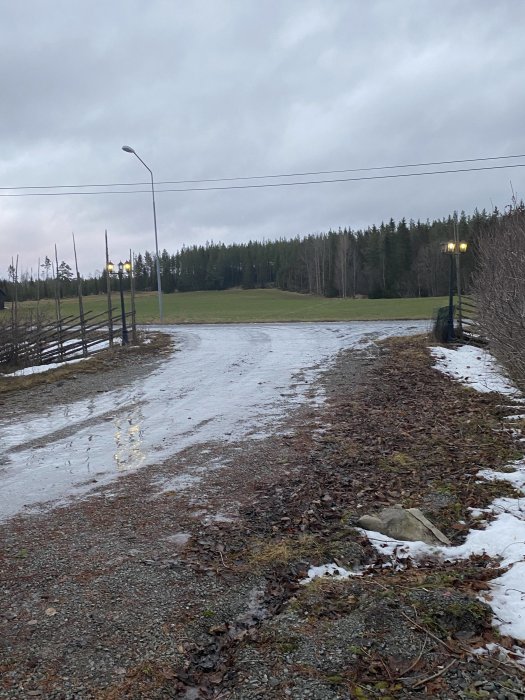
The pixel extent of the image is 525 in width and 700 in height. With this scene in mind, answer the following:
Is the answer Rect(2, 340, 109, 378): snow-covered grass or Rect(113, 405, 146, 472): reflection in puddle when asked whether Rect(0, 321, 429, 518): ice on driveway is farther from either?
Rect(2, 340, 109, 378): snow-covered grass

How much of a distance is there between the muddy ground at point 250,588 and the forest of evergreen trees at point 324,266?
4404 centimetres

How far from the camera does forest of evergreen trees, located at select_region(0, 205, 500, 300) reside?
7244cm

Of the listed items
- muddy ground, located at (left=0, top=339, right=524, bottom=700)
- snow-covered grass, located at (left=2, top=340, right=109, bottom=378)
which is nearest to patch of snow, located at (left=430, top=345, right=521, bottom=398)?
muddy ground, located at (left=0, top=339, right=524, bottom=700)

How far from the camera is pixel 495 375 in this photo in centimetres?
1294

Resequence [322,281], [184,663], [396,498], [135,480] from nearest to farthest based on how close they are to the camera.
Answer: [184,663]
[396,498]
[135,480]
[322,281]

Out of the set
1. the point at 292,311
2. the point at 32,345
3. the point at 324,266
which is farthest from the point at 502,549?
the point at 324,266

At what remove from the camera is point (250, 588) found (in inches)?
158

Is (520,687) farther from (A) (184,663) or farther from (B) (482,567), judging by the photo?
(A) (184,663)

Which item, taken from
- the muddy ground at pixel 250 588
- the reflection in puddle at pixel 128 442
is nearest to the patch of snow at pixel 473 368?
the muddy ground at pixel 250 588

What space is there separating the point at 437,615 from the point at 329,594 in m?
0.78

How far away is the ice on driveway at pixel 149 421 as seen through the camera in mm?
6570

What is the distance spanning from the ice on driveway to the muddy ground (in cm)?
61

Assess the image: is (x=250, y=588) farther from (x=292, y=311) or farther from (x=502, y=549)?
(x=292, y=311)

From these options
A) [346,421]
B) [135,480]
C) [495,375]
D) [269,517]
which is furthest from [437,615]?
[495,375]
